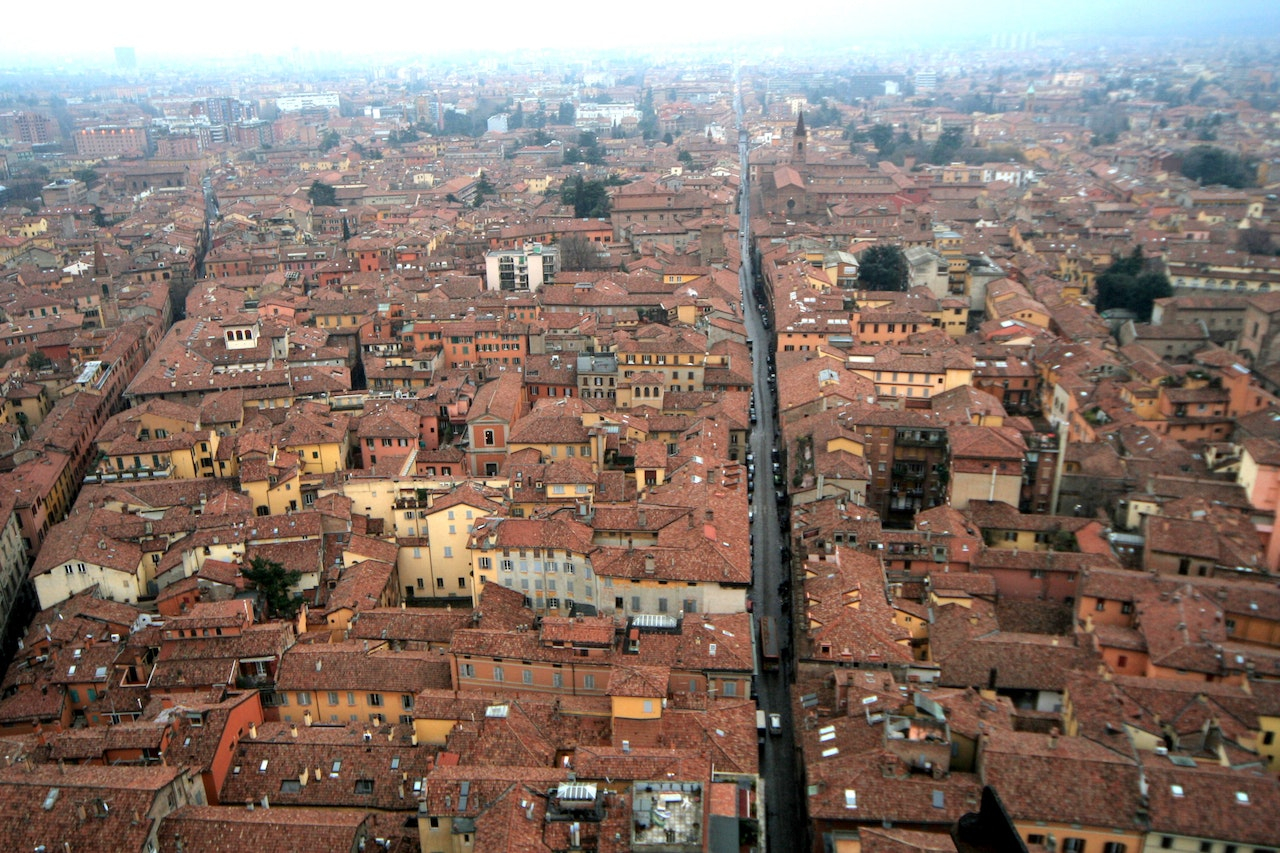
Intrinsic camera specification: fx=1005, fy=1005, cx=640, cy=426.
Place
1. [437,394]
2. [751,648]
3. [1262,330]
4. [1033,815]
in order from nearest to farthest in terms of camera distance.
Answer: [1033,815] → [751,648] → [437,394] → [1262,330]

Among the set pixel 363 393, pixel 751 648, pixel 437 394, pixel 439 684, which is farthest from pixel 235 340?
pixel 751 648

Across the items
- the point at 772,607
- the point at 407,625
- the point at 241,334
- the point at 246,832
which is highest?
the point at 241,334

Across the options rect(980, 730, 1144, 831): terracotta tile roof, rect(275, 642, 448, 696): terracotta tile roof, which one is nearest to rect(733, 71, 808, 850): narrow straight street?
rect(980, 730, 1144, 831): terracotta tile roof

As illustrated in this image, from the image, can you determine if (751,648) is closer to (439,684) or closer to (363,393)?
(439,684)

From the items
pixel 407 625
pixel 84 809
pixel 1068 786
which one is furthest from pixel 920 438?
pixel 84 809

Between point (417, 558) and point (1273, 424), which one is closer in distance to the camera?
point (417, 558)

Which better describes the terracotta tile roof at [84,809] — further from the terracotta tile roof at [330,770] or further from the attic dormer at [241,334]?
the attic dormer at [241,334]

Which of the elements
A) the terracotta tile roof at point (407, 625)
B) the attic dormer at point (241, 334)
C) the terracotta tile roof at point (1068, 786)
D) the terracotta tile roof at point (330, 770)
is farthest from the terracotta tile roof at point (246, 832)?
the attic dormer at point (241, 334)

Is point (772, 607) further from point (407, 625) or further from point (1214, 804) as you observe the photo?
point (1214, 804)
